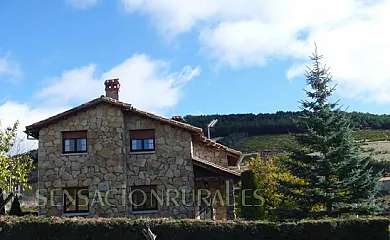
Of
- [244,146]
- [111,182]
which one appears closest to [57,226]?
[111,182]

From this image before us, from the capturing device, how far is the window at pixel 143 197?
63.7ft

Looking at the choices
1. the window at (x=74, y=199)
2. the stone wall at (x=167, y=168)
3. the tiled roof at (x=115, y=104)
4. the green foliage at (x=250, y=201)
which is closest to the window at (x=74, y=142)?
the tiled roof at (x=115, y=104)

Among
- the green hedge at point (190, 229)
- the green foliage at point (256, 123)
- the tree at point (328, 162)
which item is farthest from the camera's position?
the green foliage at point (256, 123)

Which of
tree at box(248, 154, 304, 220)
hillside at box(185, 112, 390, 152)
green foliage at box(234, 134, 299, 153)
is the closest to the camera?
tree at box(248, 154, 304, 220)

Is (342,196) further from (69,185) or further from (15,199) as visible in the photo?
(15,199)

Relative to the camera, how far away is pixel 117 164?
19.1m

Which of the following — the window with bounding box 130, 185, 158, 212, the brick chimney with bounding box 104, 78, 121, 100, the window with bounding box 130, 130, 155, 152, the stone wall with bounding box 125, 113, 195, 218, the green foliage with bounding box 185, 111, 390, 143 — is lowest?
the window with bounding box 130, 185, 158, 212

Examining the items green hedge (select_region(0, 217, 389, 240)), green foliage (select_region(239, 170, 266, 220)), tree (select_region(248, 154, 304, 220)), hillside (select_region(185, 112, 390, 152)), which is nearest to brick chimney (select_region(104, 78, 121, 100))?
green foliage (select_region(239, 170, 266, 220))

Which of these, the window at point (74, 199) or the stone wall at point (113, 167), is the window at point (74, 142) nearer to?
the stone wall at point (113, 167)

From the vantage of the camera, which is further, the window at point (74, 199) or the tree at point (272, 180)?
the tree at point (272, 180)

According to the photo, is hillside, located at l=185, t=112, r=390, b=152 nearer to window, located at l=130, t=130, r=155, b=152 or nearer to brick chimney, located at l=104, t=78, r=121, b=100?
brick chimney, located at l=104, t=78, r=121, b=100

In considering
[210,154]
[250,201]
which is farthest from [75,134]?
[250,201]

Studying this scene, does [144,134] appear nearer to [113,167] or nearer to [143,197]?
[113,167]

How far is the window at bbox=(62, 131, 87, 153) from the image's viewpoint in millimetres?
19547
